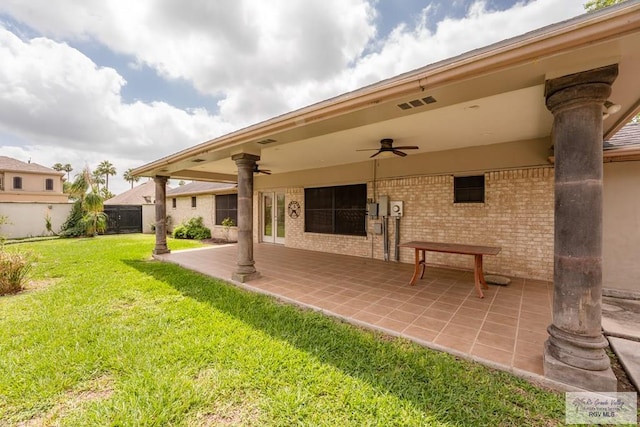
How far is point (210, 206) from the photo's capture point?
1260cm

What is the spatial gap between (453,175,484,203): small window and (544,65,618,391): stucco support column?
3.84 meters

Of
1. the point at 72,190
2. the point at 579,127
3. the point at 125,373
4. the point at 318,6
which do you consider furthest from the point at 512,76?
the point at 72,190

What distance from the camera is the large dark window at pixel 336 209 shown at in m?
7.41

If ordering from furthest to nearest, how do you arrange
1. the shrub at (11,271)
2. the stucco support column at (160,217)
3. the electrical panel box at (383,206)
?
the stucco support column at (160,217)
the electrical panel box at (383,206)
the shrub at (11,271)

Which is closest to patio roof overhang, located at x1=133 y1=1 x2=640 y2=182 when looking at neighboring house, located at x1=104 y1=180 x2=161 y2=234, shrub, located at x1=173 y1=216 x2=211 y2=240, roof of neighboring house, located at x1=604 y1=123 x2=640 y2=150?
roof of neighboring house, located at x1=604 y1=123 x2=640 y2=150

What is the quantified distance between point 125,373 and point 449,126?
5.14 metres

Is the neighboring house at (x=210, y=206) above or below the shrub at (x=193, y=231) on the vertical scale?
above

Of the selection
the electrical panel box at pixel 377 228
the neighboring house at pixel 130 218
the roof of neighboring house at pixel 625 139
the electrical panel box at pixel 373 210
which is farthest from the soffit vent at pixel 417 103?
the neighboring house at pixel 130 218

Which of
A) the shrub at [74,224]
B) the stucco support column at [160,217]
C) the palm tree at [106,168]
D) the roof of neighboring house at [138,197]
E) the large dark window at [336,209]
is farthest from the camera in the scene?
the palm tree at [106,168]

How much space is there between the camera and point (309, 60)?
285 inches

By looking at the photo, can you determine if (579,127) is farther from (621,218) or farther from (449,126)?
(621,218)

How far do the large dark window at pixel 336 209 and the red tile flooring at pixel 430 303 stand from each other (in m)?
1.43

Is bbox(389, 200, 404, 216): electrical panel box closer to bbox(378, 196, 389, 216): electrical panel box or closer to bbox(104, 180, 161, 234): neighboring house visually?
bbox(378, 196, 389, 216): electrical panel box

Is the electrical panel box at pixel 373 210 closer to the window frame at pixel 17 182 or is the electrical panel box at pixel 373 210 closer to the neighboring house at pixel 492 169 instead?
the neighboring house at pixel 492 169
